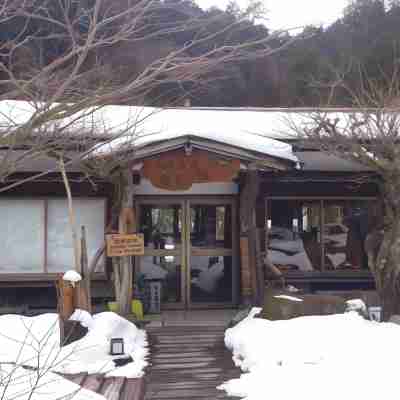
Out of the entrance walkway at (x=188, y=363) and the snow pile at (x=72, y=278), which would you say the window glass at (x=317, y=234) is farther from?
the snow pile at (x=72, y=278)

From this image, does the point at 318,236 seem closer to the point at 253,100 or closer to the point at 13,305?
the point at 13,305

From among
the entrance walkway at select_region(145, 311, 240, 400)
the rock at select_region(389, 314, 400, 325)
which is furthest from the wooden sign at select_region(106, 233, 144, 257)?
the rock at select_region(389, 314, 400, 325)

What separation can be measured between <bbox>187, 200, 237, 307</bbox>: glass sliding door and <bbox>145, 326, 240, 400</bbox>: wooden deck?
1.58m

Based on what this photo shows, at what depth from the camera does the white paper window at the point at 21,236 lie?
9383 mm

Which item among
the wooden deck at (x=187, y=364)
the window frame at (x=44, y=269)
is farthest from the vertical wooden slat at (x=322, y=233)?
the window frame at (x=44, y=269)

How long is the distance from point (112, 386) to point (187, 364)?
1149 mm

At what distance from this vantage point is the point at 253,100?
66.7ft

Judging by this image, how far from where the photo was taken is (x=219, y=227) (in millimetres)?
9703

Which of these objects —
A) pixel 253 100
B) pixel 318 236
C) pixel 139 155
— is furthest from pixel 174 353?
pixel 253 100

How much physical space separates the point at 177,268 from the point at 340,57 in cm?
928

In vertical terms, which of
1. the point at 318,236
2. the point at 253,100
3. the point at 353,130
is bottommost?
the point at 318,236

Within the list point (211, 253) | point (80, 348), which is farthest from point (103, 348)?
point (211, 253)

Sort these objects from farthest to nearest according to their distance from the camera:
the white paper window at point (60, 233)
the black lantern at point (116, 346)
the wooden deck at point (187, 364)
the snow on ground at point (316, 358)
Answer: the white paper window at point (60, 233) < the black lantern at point (116, 346) < the wooden deck at point (187, 364) < the snow on ground at point (316, 358)

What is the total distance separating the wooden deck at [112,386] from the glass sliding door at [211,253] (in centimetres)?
376
